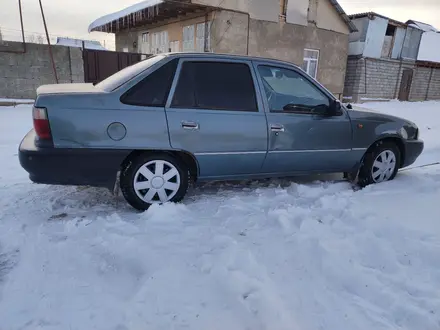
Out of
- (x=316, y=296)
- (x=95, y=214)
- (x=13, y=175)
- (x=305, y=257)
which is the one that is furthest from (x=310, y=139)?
(x=13, y=175)

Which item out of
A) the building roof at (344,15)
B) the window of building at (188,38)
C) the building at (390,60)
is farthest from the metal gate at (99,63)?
the building at (390,60)

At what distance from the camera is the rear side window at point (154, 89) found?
3.17 meters

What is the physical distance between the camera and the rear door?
10.9 ft

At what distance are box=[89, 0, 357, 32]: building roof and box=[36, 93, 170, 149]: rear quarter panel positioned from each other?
10.4 m

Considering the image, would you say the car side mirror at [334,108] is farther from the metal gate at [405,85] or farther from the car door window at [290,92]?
the metal gate at [405,85]

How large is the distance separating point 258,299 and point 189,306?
43 centimetres

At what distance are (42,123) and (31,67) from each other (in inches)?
368

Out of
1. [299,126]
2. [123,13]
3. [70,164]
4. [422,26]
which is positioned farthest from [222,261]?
[422,26]

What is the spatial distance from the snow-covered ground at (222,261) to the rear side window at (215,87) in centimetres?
104

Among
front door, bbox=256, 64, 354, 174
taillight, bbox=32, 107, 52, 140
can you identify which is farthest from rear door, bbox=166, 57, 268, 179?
taillight, bbox=32, 107, 52, 140

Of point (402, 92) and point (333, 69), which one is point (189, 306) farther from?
point (402, 92)

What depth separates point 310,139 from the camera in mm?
3871

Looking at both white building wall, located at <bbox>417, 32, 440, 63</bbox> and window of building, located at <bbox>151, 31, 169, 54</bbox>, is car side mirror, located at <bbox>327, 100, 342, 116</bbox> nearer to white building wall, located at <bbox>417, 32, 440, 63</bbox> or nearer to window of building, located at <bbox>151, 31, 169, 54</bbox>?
window of building, located at <bbox>151, 31, 169, 54</bbox>

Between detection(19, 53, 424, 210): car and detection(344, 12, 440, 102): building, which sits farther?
detection(344, 12, 440, 102): building
